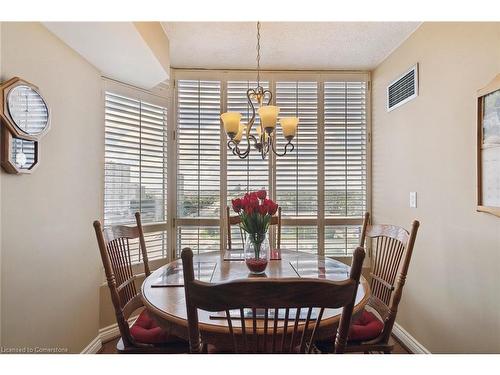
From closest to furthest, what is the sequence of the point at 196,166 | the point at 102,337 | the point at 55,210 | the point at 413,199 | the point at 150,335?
the point at 150,335 < the point at 55,210 < the point at 413,199 < the point at 102,337 < the point at 196,166

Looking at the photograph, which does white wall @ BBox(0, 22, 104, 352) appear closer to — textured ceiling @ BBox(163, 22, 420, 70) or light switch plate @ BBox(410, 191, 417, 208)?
textured ceiling @ BBox(163, 22, 420, 70)

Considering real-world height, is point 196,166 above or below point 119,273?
above

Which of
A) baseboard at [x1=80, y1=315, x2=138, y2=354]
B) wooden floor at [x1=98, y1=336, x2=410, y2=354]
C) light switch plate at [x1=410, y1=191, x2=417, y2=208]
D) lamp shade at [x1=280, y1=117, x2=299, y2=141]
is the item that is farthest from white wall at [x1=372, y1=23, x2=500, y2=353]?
baseboard at [x1=80, y1=315, x2=138, y2=354]

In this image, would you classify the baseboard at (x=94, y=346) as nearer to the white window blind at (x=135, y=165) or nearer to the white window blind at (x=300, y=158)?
the white window blind at (x=135, y=165)

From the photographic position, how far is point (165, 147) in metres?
2.96

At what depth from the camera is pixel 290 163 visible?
10.0 feet

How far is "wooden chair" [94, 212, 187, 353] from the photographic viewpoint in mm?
1526

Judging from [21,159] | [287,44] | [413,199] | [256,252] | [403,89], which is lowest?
[256,252]

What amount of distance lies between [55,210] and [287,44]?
218cm

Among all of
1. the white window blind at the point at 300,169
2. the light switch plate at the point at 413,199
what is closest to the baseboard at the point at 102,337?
the white window blind at the point at 300,169

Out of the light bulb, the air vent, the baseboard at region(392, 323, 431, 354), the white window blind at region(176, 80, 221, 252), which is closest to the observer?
the light bulb

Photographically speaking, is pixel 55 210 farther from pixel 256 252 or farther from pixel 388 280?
pixel 388 280

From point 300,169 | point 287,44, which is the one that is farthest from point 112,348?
point 287,44
